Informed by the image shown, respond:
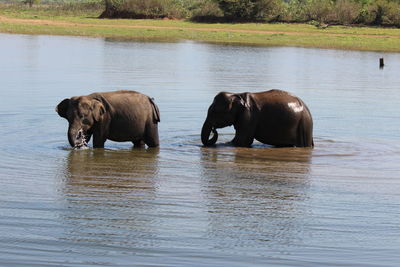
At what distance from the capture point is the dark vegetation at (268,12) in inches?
2579

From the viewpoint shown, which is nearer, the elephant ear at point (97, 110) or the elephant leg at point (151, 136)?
the elephant ear at point (97, 110)

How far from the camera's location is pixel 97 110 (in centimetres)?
1312

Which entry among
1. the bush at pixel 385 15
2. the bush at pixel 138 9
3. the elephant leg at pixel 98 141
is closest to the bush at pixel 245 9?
the bush at pixel 138 9

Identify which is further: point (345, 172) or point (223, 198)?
point (345, 172)

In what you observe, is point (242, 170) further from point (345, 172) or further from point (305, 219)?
point (305, 219)

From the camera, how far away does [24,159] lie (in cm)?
1280

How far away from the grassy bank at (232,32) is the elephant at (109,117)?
3495 centimetres

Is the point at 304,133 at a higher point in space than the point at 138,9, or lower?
lower

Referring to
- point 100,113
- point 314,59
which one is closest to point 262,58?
point 314,59

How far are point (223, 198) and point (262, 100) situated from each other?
4762mm

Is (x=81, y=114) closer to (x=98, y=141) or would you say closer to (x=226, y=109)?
(x=98, y=141)

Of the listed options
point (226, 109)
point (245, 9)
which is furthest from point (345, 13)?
point (226, 109)

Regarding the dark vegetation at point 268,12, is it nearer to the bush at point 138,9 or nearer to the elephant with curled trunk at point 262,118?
the bush at point 138,9

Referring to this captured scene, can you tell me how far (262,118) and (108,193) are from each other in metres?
5.02
